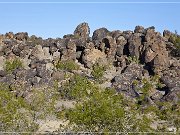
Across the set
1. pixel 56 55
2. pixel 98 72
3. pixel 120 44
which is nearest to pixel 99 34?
pixel 120 44

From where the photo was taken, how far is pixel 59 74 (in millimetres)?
54750

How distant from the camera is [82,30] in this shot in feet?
233

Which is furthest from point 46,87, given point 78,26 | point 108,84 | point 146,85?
point 78,26

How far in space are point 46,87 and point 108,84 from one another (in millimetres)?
9317

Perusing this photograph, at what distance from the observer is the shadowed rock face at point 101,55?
5328 cm

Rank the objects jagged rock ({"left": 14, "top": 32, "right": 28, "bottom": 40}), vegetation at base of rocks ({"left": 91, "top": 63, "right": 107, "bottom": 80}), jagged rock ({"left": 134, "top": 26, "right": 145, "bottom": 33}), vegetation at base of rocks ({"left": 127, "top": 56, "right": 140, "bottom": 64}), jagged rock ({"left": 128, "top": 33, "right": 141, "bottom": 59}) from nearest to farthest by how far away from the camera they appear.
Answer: vegetation at base of rocks ({"left": 91, "top": 63, "right": 107, "bottom": 80}) < vegetation at base of rocks ({"left": 127, "top": 56, "right": 140, "bottom": 64}) < jagged rock ({"left": 128, "top": 33, "right": 141, "bottom": 59}) < jagged rock ({"left": 134, "top": 26, "right": 145, "bottom": 33}) < jagged rock ({"left": 14, "top": 32, "right": 28, "bottom": 40})

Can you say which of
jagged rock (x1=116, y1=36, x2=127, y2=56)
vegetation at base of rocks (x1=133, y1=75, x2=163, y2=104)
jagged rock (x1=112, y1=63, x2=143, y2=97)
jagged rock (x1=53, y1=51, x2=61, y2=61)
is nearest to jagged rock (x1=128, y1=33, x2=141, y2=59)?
jagged rock (x1=116, y1=36, x2=127, y2=56)

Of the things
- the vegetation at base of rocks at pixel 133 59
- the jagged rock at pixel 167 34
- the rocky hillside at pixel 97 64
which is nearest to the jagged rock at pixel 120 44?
the rocky hillside at pixel 97 64

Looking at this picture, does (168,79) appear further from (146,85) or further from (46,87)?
(46,87)

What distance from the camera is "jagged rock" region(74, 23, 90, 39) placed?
70312 mm

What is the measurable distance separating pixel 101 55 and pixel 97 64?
282 centimetres

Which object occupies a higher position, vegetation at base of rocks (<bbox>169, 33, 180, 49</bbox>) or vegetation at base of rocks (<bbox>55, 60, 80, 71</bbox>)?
vegetation at base of rocks (<bbox>169, 33, 180, 49</bbox>)

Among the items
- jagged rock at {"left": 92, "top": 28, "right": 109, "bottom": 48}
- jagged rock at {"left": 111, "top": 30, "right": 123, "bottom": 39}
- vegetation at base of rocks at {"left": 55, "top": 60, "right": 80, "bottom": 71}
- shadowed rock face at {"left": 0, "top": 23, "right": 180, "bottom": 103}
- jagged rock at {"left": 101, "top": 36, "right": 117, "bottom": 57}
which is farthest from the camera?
jagged rock at {"left": 92, "top": 28, "right": 109, "bottom": 48}

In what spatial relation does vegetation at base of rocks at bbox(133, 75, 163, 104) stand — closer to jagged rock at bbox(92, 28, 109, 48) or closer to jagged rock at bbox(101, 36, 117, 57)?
jagged rock at bbox(101, 36, 117, 57)
